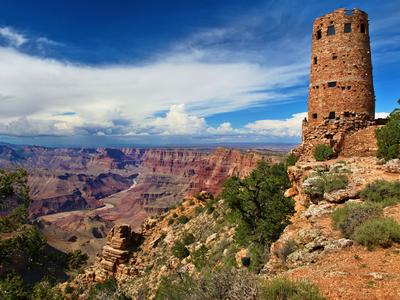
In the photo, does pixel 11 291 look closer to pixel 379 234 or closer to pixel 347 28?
pixel 379 234

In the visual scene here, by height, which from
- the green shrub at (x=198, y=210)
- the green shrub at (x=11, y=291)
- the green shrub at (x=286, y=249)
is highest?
the green shrub at (x=286, y=249)

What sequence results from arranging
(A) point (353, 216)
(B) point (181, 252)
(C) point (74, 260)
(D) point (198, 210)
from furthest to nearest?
1. (D) point (198, 210)
2. (B) point (181, 252)
3. (C) point (74, 260)
4. (A) point (353, 216)

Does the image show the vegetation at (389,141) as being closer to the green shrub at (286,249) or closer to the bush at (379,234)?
the bush at (379,234)

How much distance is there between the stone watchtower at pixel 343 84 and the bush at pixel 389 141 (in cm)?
373

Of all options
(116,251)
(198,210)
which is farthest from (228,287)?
(198,210)

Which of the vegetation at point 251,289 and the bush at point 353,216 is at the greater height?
the bush at point 353,216

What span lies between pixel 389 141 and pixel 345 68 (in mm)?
8925

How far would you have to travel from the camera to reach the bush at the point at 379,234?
13.1 meters

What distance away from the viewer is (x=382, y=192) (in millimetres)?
18156

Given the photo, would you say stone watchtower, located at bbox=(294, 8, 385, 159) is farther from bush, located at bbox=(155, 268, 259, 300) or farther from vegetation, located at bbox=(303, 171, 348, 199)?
bush, located at bbox=(155, 268, 259, 300)

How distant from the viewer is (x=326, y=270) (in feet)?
38.1

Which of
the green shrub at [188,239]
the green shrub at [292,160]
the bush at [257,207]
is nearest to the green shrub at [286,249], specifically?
the bush at [257,207]

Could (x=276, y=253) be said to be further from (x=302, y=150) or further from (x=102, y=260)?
(x=102, y=260)

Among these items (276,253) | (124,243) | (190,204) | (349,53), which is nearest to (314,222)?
(276,253)
